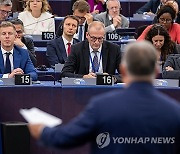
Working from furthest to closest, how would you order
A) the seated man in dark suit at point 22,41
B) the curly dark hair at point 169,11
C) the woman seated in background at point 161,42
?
the curly dark hair at point 169,11, the seated man in dark suit at point 22,41, the woman seated in background at point 161,42

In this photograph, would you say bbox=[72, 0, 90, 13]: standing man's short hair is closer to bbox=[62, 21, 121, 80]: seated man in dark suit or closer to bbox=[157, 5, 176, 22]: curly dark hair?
bbox=[157, 5, 176, 22]: curly dark hair

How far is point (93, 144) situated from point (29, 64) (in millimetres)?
4087

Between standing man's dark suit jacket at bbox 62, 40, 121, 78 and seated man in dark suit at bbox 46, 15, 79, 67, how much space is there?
3.82 feet

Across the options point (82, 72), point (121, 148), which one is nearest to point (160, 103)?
point (121, 148)

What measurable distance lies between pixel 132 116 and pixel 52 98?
3311 millimetres

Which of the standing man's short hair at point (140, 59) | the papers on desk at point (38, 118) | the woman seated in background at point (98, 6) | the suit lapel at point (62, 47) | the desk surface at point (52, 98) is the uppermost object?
the woman seated in background at point (98, 6)

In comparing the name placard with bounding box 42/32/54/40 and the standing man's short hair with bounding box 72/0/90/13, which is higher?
the standing man's short hair with bounding box 72/0/90/13

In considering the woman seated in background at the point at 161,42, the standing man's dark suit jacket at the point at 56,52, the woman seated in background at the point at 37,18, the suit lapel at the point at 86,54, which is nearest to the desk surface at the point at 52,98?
the suit lapel at the point at 86,54

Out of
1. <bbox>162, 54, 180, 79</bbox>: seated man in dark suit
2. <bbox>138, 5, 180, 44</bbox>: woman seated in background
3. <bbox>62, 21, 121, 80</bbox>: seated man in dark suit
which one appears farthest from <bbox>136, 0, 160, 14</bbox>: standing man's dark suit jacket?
<bbox>62, 21, 121, 80</bbox>: seated man in dark suit

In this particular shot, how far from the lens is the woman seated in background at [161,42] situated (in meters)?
8.74

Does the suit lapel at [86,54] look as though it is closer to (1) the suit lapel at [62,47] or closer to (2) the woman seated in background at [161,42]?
(2) the woman seated in background at [161,42]

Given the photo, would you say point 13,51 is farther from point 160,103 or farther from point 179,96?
point 160,103

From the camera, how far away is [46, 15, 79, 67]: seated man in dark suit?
9.30 meters

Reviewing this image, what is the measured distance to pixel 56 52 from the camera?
937cm
